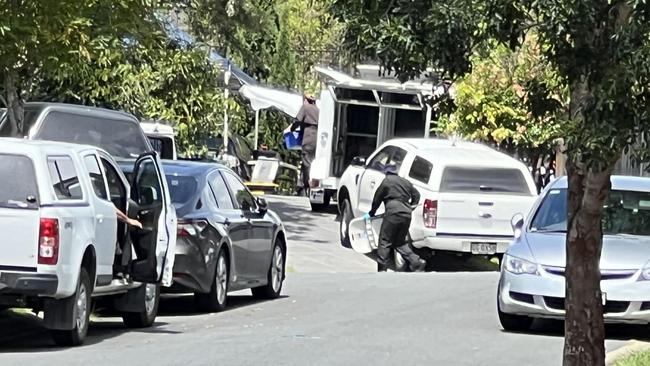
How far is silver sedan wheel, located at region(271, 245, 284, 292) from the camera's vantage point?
1817cm

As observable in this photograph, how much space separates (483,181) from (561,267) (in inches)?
333

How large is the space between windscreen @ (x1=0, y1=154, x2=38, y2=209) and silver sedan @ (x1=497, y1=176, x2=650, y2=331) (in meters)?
5.29

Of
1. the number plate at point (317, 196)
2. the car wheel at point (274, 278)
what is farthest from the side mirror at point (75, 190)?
the number plate at point (317, 196)

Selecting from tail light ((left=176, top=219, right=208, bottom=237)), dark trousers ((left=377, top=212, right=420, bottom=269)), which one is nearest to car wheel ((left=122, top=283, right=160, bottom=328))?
tail light ((left=176, top=219, right=208, bottom=237))

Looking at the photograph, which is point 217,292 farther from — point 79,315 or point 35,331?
point 79,315

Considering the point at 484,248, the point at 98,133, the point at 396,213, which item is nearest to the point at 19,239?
the point at 98,133

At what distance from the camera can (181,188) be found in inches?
629

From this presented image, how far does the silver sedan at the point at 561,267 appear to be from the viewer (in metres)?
14.2

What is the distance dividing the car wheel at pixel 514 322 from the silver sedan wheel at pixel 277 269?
398 centimetres

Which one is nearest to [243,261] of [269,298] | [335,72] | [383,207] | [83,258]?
[269,298]

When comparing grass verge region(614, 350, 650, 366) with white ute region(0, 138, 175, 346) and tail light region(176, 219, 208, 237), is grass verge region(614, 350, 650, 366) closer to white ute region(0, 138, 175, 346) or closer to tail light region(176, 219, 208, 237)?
white ute region(0, 138, 175, 346)

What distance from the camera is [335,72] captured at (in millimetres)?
29438

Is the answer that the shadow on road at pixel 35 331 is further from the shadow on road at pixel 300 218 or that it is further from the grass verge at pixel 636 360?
the shadow on road at pixel 300 218

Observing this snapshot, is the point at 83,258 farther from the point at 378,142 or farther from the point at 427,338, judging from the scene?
the point at 378,142
